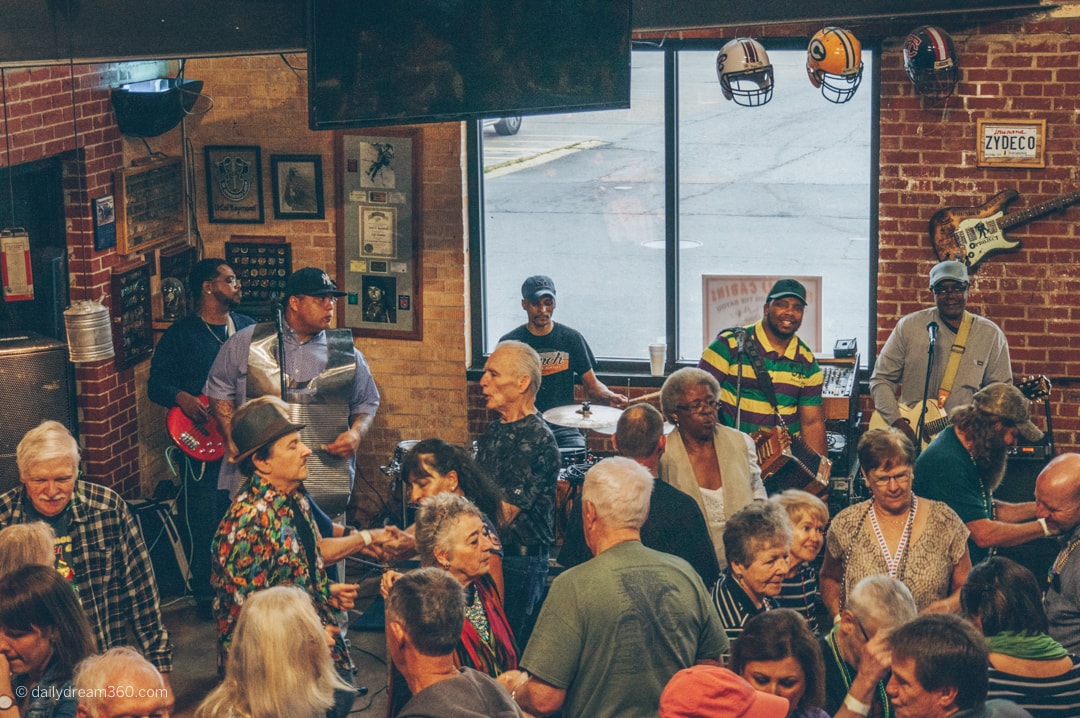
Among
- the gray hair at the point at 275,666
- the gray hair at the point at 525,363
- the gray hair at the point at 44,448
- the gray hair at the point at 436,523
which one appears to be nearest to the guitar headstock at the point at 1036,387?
the gray hair at the point at 525,363

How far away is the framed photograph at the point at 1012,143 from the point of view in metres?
7.86

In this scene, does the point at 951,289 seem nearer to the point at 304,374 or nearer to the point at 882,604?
the point at 304,374

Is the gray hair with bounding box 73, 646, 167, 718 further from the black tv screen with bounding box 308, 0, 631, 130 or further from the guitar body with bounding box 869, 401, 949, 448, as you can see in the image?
the guitar body with bounding box 869, 401, 949, 448

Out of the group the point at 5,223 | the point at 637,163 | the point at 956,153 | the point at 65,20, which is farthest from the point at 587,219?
the point at 65,20

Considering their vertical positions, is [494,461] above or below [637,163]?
below

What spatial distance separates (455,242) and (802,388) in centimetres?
261

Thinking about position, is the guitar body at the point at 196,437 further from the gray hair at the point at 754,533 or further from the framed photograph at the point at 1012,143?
the framed photograph at the point at 1012,143

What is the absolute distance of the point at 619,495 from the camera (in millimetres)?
4332

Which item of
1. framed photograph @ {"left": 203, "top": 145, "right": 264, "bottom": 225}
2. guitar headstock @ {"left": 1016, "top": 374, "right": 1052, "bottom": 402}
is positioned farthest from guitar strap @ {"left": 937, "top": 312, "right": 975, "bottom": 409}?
framed photograph @ {"left": 203, "top": 145, "right": 264, "bottom": 225}

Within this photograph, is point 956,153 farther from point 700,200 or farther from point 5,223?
point 5,223

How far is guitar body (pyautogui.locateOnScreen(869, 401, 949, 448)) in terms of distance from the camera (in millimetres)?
7434

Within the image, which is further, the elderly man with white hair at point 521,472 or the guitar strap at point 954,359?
the guitar strap at point 954,359

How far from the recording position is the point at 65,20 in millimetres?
5473

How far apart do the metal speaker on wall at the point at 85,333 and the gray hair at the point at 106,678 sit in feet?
11.5
